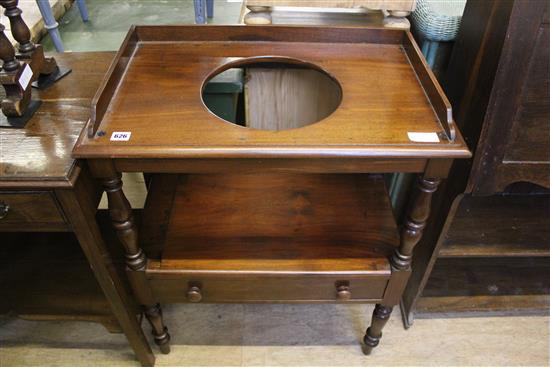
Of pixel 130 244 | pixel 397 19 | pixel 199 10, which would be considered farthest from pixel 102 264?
pixel 397 19

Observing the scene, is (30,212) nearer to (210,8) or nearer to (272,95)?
(272,95)

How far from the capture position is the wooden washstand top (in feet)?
2.39

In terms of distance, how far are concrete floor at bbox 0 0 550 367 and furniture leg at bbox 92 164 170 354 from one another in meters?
0.19

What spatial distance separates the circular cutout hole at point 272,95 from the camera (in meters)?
1.16

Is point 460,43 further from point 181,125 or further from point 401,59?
point 181,125

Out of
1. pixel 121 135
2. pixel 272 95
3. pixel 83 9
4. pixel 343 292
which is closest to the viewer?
pixel 121 135

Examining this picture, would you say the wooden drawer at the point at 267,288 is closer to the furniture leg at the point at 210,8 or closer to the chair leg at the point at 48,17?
the chair leg at the point at 48,17

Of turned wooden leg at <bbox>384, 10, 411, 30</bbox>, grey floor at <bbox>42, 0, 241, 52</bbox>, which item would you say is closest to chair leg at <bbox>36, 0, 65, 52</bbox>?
grey floor at <bbox>42, 0, 241, 52</bbox>

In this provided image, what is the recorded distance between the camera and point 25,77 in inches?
34.3

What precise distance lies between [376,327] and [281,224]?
40cm

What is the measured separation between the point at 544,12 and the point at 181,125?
0.64 metres

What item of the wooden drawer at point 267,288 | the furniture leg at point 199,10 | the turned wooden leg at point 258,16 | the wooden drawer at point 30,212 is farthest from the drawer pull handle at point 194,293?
the furniture leg at point 199,10

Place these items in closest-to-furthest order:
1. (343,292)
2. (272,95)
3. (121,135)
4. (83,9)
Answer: (121,135) < (343,292) < (272,95) < (83,9)

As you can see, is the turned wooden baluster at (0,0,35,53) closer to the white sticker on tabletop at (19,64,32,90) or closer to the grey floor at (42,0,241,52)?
the white sticker on tabletop at (19,64,32,90)
